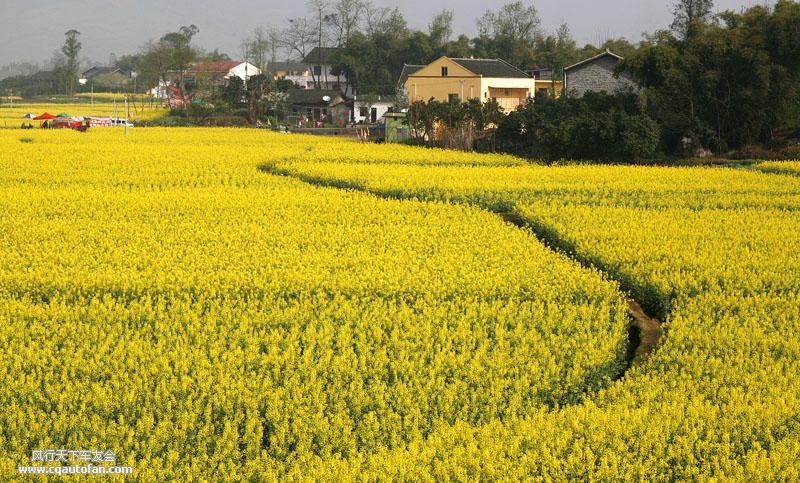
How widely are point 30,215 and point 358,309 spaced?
9.32 m

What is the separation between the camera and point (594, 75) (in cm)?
4272

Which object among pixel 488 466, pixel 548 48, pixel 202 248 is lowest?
pixel 488 466

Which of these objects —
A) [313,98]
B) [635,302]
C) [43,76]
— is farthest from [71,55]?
[635,302]

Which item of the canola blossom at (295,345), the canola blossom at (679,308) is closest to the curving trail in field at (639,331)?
the canola blossom at (679,308)

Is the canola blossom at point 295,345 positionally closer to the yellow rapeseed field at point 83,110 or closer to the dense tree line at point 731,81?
the dense tree line at point 731,81

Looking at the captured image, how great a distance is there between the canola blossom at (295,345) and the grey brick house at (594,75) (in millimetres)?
28531

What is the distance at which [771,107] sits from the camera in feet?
111

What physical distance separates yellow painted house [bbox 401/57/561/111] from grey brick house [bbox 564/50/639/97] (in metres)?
14.6

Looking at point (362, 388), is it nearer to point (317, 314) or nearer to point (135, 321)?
point (317, 314)

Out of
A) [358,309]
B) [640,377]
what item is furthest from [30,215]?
[640,377]

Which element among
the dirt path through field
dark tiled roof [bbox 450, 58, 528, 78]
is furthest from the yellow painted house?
the dirt path through field

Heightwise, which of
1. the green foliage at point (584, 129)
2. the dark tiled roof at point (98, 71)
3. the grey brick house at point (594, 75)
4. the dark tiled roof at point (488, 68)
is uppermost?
the dark tiled roof at point (98, 71)

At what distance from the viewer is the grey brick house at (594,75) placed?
42.3 m

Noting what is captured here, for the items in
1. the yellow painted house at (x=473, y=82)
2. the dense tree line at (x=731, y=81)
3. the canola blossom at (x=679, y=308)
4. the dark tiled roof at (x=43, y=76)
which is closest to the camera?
the canola blossom at (x=679, y=308)
